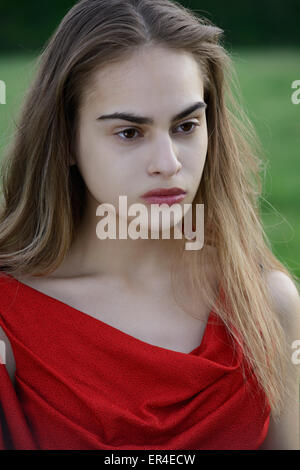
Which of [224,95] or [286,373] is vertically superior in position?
[224,95]

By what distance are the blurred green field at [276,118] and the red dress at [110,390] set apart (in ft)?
7.12

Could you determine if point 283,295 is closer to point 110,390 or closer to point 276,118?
point 110,390

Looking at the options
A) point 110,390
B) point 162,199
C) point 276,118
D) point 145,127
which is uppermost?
point 276,118

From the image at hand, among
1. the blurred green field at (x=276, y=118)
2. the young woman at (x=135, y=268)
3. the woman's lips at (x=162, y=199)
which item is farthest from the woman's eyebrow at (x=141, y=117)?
the blurred green field at (x=276, y=118)

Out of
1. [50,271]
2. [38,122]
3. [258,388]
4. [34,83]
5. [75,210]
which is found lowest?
[258,388]

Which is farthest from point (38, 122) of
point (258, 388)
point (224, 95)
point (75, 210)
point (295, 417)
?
point (295, 417)

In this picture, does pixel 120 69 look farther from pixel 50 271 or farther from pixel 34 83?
pixel 50 271

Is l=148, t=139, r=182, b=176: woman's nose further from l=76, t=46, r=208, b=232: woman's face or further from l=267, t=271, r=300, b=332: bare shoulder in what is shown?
l=267, t=271, r=300, b=332: bare shoulder

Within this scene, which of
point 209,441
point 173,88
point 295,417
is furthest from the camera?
point 295,417

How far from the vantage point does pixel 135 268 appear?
1790 millimetres

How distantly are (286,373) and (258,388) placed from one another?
0.45 ft

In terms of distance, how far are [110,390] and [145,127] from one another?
0.58 metres

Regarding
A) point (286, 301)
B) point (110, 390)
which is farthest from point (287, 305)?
point (110, 390)

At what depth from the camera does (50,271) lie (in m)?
1.74
